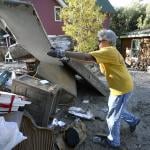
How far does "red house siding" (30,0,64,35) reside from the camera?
942 inches

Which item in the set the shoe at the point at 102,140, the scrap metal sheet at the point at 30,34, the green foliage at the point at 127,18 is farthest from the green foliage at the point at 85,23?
the shoe at the point at 102,140

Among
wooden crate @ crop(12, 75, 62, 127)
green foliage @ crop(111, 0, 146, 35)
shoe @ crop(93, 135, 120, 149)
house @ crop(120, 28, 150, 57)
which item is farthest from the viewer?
green foliage @ crop(111, 0, 146, 35)

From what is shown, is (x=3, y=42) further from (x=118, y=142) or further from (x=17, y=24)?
(x=118, y=142)

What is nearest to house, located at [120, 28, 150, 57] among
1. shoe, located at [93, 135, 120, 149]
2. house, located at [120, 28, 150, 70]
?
house, located at [120, 28, 150, 70]

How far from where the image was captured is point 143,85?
9930 millimetres

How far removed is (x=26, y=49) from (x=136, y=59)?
14992 millimetres

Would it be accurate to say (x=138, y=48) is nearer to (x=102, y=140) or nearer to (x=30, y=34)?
(x=30, y=34)

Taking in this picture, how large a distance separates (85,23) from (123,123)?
1186cm

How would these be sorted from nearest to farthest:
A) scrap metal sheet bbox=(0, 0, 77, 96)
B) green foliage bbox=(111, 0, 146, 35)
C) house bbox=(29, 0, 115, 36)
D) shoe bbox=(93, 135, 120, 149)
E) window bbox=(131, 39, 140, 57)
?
shoe bbox=(93, 135, 120, 149), scrap metal sheet bbox=(0, 0, 77, 96), window bbox=(131, 39, 140, 57), house bbox=(29, 0, 115, 36), green foliage bbox=(111, 0, 146, 35)

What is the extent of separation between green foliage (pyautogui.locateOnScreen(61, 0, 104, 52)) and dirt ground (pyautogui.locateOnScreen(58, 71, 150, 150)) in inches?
333

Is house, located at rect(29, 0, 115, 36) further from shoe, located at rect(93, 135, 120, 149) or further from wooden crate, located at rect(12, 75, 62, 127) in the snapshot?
wooden crate, located at rect(12, 75, 62, 127)

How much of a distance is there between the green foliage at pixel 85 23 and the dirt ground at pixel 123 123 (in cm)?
846

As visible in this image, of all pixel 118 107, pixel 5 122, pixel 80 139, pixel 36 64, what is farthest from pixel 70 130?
pixel 36 64

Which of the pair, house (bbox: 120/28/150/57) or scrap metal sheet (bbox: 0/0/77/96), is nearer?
scrap metal sheet (bbox: 0/0/77/96)
